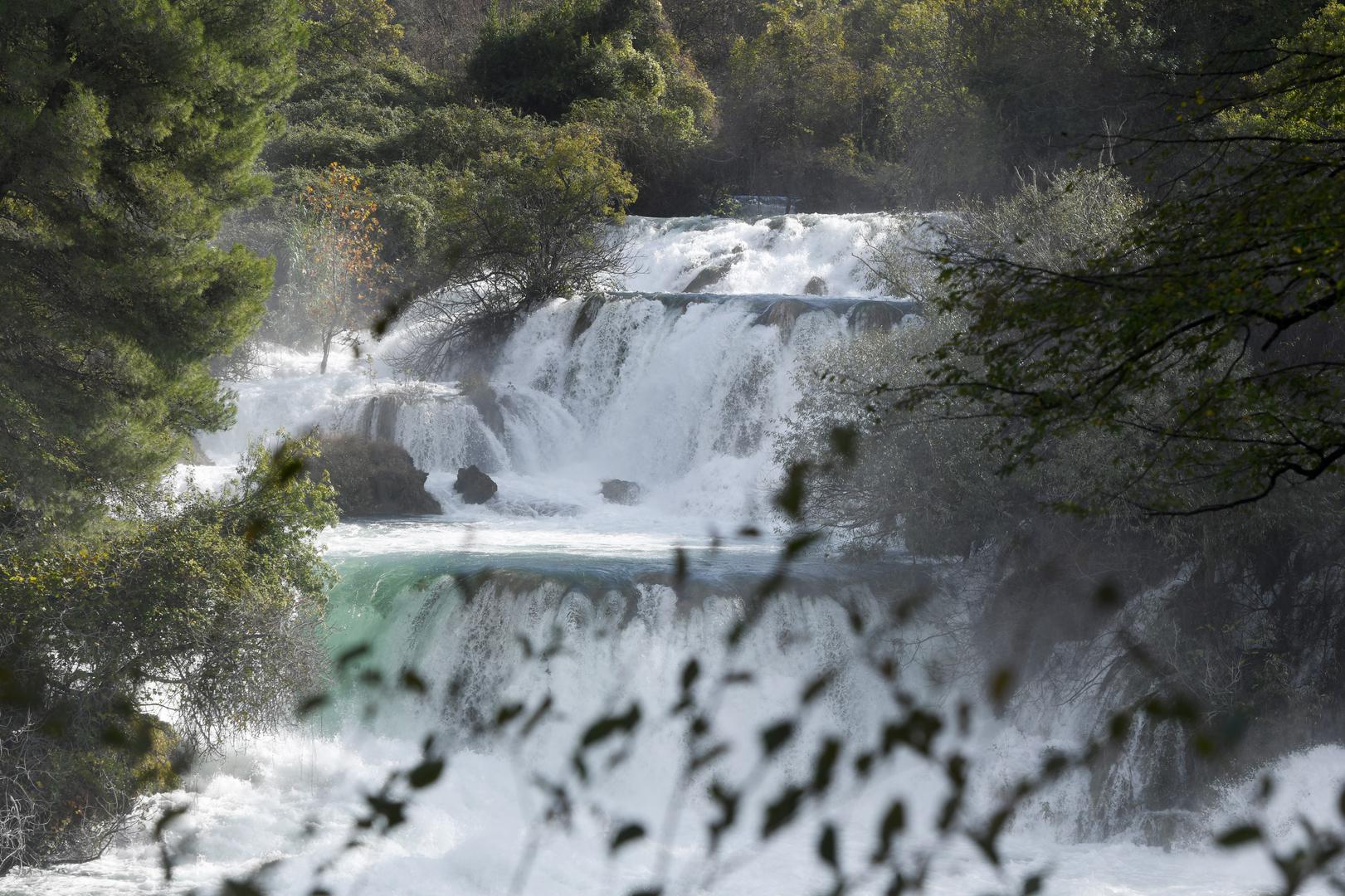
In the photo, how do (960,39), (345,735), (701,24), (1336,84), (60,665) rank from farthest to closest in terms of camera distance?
1. (701,24)
2. (960,39)
3. (345,735)
4. (60,665)
5. (1336,84)

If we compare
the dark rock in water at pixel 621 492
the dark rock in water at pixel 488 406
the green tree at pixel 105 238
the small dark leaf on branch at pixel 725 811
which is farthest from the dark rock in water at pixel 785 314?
the small dark leaf on branch at pixel 725 811

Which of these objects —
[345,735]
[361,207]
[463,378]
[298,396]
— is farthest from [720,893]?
[361,207]

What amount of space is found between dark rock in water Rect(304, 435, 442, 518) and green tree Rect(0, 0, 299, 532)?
5.91m

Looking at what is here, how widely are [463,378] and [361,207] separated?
161 inches

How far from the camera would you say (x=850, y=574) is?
500 inches

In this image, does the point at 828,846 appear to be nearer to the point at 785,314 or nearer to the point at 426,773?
the point at 426,773

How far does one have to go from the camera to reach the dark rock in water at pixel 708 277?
2452 cm

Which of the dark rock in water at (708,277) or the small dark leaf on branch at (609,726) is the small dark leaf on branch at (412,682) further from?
the dark rock in water at (708,277)

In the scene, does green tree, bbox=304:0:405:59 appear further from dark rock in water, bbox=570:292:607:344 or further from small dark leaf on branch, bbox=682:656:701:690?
small dark leaf on branch, bbox=682:656:701:690

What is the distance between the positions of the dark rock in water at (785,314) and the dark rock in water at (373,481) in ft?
18.0

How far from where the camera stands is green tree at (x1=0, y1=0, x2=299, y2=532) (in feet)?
32.2

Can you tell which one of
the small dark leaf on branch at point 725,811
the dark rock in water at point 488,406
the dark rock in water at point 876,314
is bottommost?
the small dark leaf on branch at point 725,811

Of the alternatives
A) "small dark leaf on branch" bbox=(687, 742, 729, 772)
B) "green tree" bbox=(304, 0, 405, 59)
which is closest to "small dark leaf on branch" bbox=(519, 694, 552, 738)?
"small dark leaf on branch" bbox=(687, 742, 729, 772)

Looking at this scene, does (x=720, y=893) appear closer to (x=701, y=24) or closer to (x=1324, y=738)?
(x=1324, y=738)
